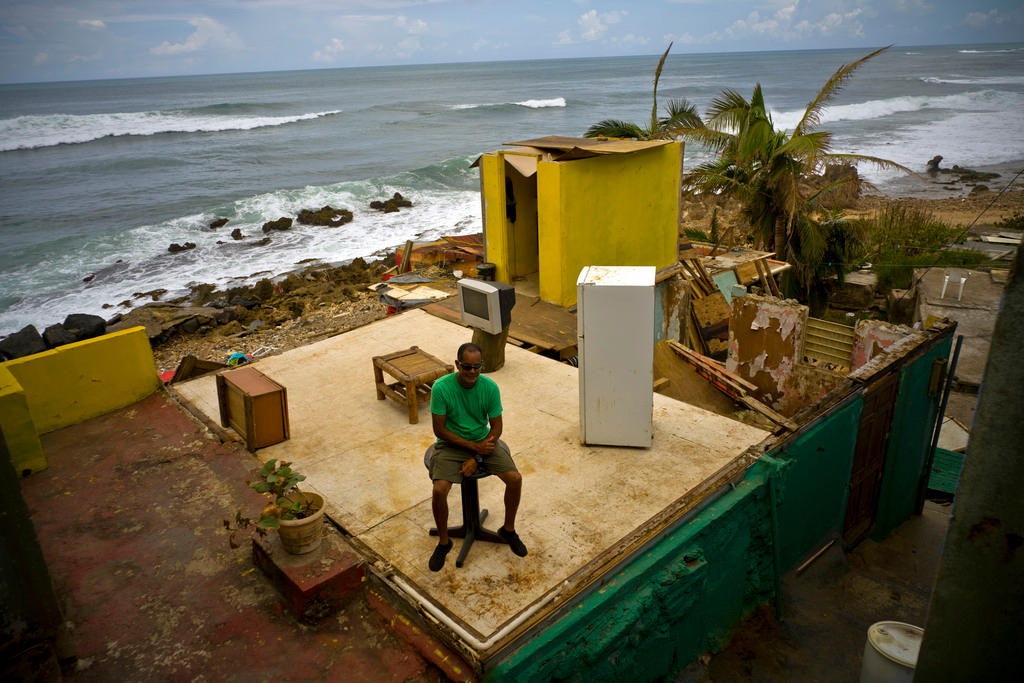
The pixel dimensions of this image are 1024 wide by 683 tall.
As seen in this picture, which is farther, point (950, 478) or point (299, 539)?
point (950, 478)

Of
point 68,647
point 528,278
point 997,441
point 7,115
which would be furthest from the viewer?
point 7,115

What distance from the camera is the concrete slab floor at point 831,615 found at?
619cm

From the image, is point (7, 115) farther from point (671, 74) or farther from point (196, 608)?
point (671, 74)

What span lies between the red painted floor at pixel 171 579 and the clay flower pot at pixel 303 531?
0.37 metres

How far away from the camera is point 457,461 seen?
4828 millimetres

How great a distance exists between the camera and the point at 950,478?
1006cm

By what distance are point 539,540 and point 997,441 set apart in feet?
11.4

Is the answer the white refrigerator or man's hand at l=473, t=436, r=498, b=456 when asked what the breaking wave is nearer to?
the white refrigerator

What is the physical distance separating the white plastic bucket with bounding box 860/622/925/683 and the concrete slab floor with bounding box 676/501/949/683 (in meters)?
0.97

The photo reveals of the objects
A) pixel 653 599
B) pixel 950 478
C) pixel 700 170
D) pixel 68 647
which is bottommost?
pixel 950 478

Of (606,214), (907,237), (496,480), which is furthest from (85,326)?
(907,237)

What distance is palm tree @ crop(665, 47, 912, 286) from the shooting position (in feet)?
46.1

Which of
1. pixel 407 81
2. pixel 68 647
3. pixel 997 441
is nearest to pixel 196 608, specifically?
pixel 68 647

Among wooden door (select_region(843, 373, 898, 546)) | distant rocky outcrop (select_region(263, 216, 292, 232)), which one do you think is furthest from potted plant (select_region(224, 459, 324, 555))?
distant rocky outcrop (select_region(263, 216, 292, 232))
